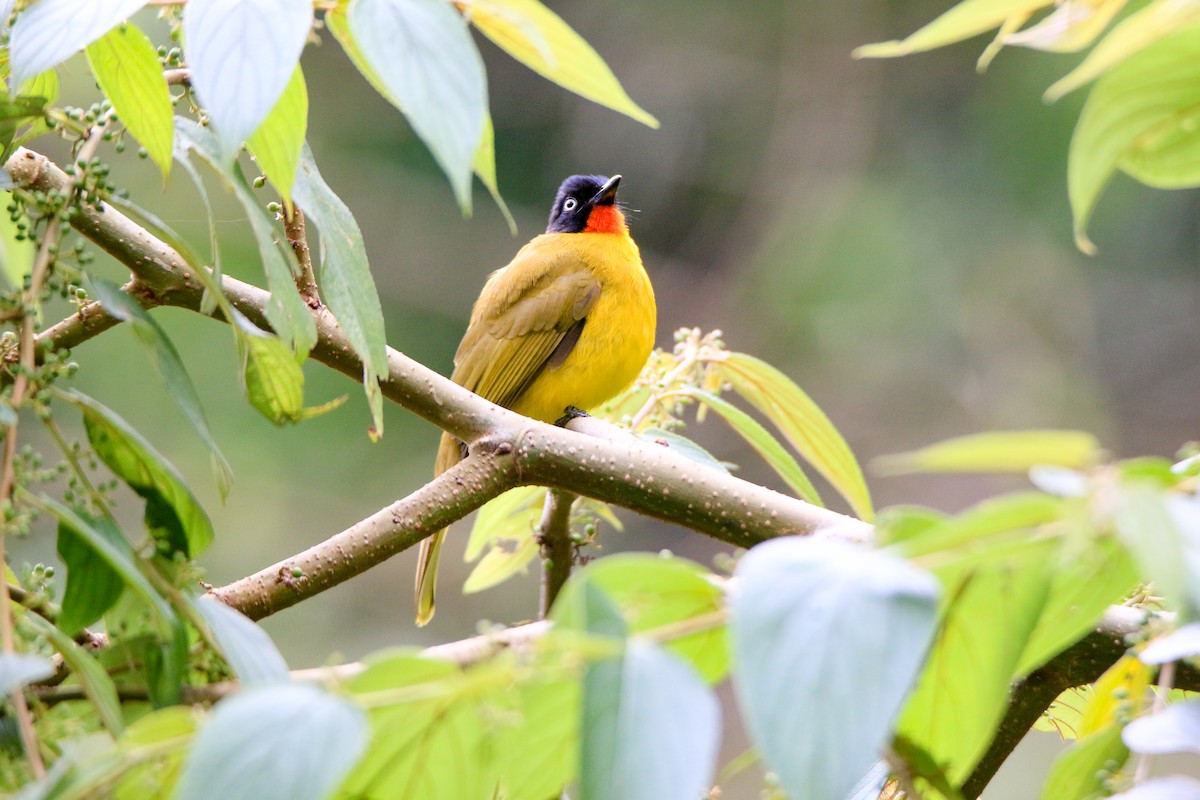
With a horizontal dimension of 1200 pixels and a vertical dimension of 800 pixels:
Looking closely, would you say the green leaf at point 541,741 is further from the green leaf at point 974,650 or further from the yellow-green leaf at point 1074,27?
the yellow-green leaf at point 1074,27

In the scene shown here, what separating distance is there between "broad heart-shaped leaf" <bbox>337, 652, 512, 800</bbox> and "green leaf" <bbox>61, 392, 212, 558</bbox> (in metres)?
0.40

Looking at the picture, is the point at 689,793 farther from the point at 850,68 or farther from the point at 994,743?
the point at 850,68

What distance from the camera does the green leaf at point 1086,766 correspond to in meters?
1.02

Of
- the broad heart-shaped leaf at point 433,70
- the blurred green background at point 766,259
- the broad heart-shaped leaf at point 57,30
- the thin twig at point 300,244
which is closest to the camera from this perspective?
the broad heart-shaped leaf at point 433,70

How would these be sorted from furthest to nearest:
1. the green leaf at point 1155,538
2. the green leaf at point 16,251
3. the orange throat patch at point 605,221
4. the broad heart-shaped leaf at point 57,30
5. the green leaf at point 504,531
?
1. the orange throat patch at point 605,221
2. the green leaf at point 504,531
3. the green leaf at point 16,251
4. the broad heart-shaped leaf at point 57,30
5. the green leaf at point 1155,538

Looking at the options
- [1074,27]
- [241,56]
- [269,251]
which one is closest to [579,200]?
[269,251]

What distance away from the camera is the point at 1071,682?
139cm

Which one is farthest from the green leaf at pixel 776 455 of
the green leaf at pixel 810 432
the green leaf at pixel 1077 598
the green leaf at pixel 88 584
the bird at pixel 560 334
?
the bird at pixel 560 334

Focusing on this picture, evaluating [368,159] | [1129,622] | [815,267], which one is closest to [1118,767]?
[1129,622]

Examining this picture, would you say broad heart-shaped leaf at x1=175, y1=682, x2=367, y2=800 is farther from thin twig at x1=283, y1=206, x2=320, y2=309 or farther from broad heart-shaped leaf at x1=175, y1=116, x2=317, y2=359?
thin twig at x1=283, y1=206, x2=320, y2=309

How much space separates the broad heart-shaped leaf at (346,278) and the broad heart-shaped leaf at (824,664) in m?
0.60

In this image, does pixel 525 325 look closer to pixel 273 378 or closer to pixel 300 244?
pixel 300 244

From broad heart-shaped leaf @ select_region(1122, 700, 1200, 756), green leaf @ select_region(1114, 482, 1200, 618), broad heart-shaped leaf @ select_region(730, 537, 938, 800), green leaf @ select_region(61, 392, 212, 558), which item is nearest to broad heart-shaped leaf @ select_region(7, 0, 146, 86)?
green leaf @ select_region(61, 392, 212, 558)

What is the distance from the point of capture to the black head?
15.4ft
